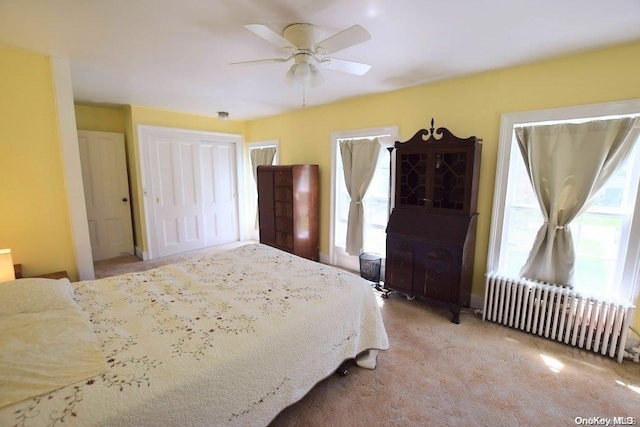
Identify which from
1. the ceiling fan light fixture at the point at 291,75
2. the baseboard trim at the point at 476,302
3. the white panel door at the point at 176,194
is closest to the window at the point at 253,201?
the white panel door at the point at 176,194

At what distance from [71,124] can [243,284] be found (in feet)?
7.13

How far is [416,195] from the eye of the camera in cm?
301

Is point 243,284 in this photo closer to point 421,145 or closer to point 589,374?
point 421,145

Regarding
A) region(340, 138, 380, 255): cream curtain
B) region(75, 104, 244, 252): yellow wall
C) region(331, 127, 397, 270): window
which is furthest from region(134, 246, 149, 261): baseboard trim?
region(340, 138, 380, 255): cream curtain

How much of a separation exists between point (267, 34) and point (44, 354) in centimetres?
189

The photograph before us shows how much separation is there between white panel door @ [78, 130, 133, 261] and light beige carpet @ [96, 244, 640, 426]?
13.8 ft

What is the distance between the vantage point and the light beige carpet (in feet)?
5.49

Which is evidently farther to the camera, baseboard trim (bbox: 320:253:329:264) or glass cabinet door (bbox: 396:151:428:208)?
baseboard trim (bbox: 320:253:329:264)

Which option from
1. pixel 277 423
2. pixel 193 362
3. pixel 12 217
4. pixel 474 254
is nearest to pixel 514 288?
pixel 474 254

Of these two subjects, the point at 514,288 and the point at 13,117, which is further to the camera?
the point at 514,288

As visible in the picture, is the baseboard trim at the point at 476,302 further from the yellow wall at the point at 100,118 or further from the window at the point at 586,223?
the yellow wall at the point at 100,118

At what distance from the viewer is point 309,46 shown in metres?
1.93

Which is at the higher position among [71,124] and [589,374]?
[71,124]

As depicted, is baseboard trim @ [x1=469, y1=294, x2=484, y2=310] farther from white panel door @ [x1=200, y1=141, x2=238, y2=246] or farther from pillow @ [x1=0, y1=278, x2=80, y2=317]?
white panel door @ [x1=200, y1=141, x2=238, y2=246]
